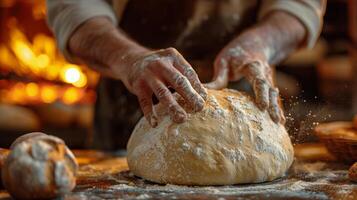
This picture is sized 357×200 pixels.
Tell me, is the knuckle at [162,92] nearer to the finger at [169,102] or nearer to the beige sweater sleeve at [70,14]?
the finger at [169,102]

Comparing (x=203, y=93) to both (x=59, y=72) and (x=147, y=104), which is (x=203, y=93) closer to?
(x=147, y=104)

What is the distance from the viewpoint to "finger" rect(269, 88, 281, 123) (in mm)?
1602

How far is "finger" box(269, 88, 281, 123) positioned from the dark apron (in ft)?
1.80

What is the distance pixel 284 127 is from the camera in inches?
66.4

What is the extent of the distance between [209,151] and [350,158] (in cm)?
51

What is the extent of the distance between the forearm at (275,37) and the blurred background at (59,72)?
1846 mm

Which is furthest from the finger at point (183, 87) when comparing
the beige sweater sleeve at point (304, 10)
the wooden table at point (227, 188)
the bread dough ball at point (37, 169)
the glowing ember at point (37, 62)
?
the glowing ember at point (37, 62)

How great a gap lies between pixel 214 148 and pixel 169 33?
822 millimetres

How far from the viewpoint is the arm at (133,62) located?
58.4 inches

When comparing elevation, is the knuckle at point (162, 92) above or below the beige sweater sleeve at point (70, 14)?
below

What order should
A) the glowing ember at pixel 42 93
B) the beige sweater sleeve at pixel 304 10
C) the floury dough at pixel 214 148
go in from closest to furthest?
the floury dough at pixel 214 148, the beige sweater sleeve at pixel 304 10, the glowing ember at pixel 42 93

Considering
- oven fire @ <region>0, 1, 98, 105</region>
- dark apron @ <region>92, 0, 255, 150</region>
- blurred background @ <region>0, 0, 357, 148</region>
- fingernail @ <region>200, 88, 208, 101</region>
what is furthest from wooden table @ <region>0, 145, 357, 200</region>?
oven fire @ <region>0, 1, 98, 105</region>

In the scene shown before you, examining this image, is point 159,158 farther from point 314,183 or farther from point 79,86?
point 79,86

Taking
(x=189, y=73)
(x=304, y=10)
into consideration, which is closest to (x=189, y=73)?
(x=189, y=73)
